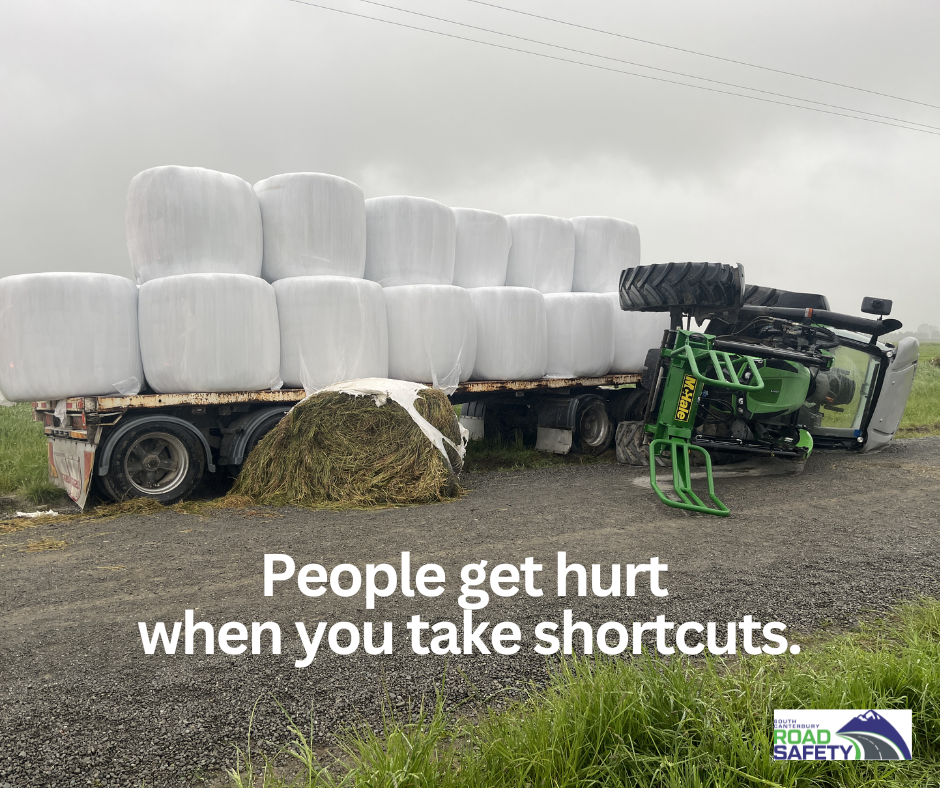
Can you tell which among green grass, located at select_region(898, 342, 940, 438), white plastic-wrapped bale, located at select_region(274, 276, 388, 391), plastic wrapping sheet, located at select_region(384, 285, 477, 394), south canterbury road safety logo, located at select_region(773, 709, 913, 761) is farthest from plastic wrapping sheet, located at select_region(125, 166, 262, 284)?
green grass, located at select_region(898, 342, 940, 438)

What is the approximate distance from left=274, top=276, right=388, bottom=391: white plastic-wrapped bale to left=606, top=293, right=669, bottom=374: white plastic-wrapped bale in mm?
4066

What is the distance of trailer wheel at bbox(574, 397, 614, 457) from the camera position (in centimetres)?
1081

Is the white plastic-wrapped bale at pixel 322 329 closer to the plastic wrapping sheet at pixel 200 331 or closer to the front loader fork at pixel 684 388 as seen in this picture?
the plastic wrapping sheet at pixel 200 331

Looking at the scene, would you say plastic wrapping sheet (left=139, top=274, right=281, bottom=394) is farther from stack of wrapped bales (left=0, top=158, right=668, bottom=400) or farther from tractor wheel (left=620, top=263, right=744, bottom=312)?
tractor wheel (left=620, top=263, right=744, bottom=312)

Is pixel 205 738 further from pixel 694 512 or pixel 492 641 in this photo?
pixel 694 512

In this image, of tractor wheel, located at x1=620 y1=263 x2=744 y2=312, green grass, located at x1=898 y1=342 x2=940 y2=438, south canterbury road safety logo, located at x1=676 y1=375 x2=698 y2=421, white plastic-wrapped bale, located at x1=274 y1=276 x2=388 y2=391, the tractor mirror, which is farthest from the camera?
green grass, located at x1=898 y1=342 x2=940 y2=438

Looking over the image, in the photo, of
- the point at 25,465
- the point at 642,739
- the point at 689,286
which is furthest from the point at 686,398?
the point at 25,465

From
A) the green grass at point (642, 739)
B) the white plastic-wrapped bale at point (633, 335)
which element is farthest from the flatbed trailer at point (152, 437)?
the green grass at point (642, 739)

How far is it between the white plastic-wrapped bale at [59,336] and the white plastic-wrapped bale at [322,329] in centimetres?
159

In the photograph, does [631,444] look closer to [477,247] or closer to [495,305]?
[495,305]

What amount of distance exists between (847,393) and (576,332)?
3421mm

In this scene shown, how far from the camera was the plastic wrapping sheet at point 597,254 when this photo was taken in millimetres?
10867

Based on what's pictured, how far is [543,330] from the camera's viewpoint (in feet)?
32.5

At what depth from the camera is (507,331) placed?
9539 mm
